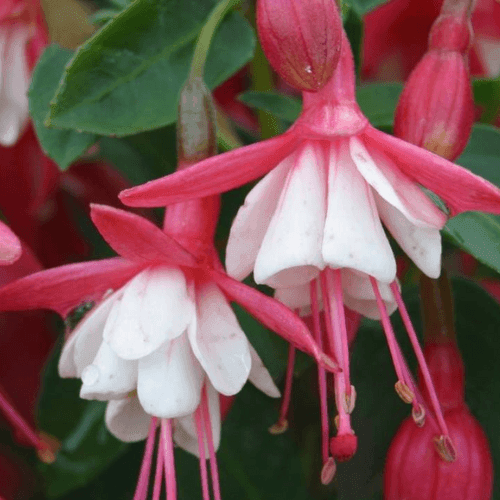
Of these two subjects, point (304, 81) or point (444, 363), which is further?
point (444, 363)

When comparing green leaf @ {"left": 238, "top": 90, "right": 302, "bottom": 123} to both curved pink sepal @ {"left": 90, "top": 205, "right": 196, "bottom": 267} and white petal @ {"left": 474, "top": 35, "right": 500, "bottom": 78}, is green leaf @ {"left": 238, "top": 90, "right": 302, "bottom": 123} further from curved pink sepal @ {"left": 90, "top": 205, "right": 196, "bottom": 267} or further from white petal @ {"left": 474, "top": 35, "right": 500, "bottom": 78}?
white petal @ {"left": 474, "top": 35, "right": 500, "bottom": 78}

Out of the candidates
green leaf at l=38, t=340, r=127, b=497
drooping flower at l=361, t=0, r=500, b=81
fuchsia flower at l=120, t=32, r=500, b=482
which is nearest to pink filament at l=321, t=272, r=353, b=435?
fuchsia flower at l=120, t=32, r=500, b=482

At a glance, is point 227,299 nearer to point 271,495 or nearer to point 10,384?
point 271,495

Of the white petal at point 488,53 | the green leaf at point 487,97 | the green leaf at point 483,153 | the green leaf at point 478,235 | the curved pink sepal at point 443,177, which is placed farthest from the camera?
the white petal at point 488,53

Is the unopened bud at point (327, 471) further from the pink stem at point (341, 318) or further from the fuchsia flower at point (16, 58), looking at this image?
the fuchsia flower at point (16, 58)

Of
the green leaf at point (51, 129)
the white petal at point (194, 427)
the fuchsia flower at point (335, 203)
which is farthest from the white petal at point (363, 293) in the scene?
the green leaf at point (51, 129)

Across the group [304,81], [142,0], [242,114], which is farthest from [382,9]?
Answer: [304,81]
